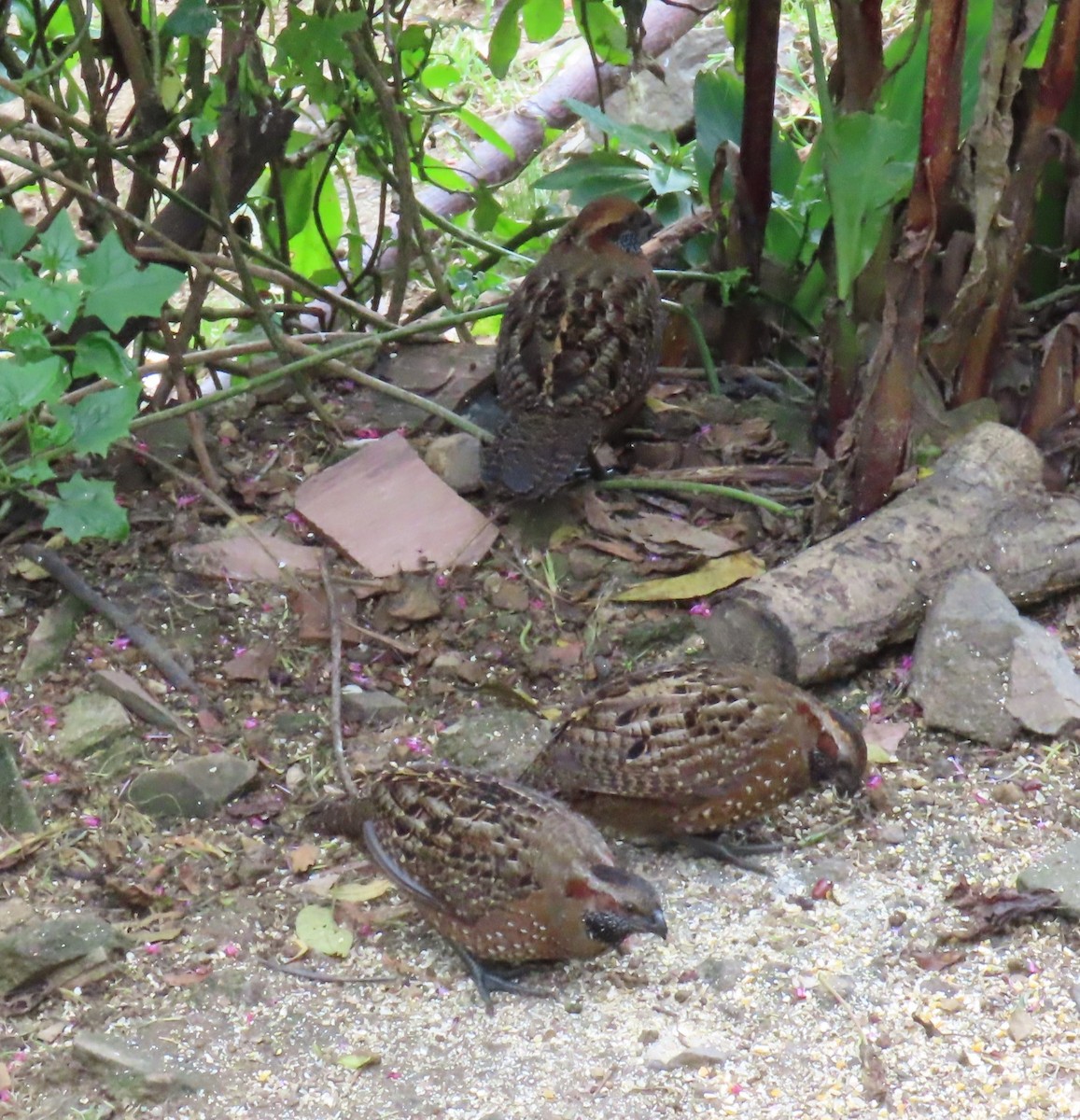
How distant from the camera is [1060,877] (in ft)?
10.6

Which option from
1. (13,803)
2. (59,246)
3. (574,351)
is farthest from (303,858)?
(574,351)

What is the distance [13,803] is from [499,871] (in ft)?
4.18

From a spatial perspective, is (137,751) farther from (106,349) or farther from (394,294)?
(394,294)

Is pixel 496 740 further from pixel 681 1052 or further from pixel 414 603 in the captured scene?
pixel 681 1052

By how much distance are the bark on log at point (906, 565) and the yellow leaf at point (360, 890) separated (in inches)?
42.9

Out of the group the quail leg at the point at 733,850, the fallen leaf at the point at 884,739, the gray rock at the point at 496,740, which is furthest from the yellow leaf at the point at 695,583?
the quail leg at the point at 733,850

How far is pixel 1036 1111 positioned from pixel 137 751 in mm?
2338

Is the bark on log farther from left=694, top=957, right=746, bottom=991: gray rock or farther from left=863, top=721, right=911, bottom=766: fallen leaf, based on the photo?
left=694, top=957, right=746, bottom=991: gray rock

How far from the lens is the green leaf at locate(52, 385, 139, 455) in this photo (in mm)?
3434

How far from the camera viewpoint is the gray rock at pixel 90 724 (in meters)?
3.89

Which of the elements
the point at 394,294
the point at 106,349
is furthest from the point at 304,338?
the point at 106,349

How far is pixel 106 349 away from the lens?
356 cm

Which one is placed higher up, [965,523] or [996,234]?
[996,234]

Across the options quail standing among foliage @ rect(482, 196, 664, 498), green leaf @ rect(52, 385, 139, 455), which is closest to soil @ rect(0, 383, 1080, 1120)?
quail standing among foliage @ rect(482, 196, 664, 498)
